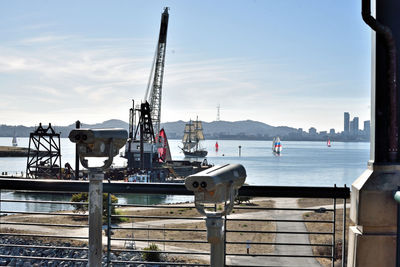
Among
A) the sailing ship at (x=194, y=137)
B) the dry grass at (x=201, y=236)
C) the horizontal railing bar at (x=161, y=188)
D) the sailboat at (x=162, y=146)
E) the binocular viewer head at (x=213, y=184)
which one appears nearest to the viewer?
the binocular viewer head at (x=213, y=184)

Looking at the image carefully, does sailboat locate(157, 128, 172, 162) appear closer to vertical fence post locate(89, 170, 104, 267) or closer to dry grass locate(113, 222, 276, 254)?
dry grass locate(113, 222, 276, 254)

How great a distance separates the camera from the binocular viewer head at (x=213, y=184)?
1.72 meters

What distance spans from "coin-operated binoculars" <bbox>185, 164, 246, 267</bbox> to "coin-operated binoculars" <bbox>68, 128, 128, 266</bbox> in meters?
0.75

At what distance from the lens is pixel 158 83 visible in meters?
67.4

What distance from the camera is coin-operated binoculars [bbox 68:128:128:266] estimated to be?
7.90ft

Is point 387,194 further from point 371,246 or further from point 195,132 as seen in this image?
Answer: point 195,132

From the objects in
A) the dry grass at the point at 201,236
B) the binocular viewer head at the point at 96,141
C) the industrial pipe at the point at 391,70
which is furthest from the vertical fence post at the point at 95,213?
the dry grass at the point at 201,236

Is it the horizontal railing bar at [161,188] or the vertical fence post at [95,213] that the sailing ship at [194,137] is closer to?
the horizontal railing bar at [161,188]

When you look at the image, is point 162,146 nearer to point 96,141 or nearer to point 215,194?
point 96,141

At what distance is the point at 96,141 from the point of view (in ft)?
7.96

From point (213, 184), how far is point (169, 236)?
1874 cm

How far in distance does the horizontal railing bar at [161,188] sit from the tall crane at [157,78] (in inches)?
2430

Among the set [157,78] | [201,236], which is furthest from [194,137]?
[201,236]

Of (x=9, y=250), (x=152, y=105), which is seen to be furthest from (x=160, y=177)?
(x=9, y=250)
